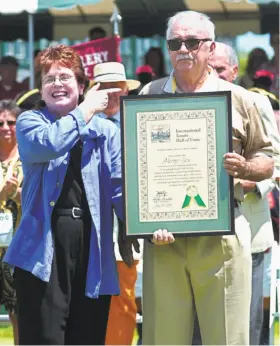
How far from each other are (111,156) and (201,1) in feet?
29.6

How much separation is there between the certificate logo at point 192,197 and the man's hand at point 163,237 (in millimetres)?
160

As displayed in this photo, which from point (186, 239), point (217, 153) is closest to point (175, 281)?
point (186, 239)

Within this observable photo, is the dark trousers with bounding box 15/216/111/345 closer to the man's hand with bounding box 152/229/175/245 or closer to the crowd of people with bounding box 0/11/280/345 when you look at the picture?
the crowd of people with bounding box 0/11/280/345

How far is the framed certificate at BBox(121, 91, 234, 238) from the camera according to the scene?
4855 mm

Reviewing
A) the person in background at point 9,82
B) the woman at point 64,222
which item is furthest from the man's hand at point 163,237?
the person in background at point 9,82

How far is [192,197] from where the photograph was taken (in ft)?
16.0

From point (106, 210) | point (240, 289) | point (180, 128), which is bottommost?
point (240, 289)

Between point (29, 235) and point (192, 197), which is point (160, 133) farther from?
point (29, 235)

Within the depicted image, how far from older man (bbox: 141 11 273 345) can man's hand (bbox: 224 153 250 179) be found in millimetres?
81

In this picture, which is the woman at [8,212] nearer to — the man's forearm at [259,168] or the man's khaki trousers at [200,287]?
the man's khaki trousers at [200,287]

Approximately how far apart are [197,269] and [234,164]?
554 millimetres

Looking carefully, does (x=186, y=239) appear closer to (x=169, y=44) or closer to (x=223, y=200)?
(x=223, y=200)

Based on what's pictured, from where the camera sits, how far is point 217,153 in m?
4.86

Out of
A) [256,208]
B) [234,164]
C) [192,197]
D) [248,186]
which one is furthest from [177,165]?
[256,208]
